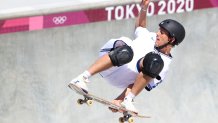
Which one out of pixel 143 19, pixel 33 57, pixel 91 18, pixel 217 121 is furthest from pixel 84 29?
pixel 143 19

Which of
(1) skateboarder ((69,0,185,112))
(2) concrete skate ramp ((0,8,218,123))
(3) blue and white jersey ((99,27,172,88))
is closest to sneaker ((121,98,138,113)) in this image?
(1) skateboarder ((69,0,185,112))

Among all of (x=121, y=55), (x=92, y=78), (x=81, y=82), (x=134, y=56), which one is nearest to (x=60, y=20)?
(x=92, y=78)

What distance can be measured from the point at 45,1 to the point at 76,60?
4.34 feet

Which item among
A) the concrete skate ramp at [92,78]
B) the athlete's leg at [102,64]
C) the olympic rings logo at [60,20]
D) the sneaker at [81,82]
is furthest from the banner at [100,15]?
the sneaker at [81,82]

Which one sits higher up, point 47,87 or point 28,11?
point 28,11

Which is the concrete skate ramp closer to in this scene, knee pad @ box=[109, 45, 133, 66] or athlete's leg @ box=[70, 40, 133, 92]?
athlete's leg @ box=[70, 40, 133, 92]

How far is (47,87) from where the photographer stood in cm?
1409

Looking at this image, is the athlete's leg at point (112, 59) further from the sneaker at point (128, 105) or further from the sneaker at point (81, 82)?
the sneaker at point (128, 105)

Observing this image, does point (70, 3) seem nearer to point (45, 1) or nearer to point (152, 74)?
point (45, 1)

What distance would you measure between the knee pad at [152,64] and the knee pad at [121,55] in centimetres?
19

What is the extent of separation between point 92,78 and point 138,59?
4.62 m

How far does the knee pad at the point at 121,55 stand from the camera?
8.96 m

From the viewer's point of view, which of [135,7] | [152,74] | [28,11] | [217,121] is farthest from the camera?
[28,11]

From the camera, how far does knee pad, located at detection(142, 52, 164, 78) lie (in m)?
8.99
